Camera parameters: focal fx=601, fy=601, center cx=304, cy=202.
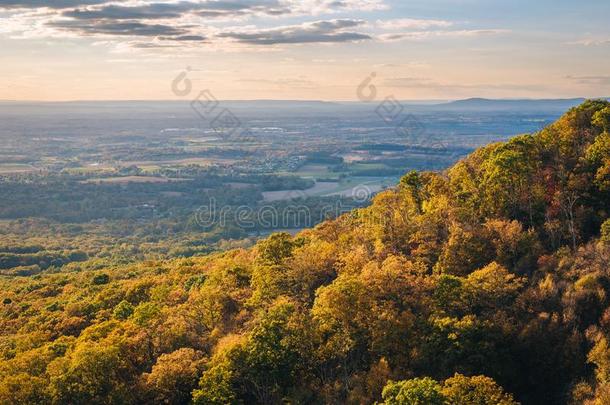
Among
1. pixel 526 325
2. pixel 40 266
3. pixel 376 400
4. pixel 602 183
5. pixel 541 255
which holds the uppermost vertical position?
pixel 602 183

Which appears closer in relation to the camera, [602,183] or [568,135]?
[602,183]

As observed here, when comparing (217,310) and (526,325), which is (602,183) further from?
(217,310)

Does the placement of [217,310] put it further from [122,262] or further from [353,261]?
[122,262]

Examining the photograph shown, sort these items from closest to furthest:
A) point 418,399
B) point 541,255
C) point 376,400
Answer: point 418,399, point 376,400, point 541,255

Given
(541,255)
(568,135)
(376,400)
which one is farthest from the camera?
(568,135)

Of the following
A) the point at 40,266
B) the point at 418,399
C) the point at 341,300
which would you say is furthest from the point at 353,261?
the point at 40,266

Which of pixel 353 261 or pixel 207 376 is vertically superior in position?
pixel 353 261
